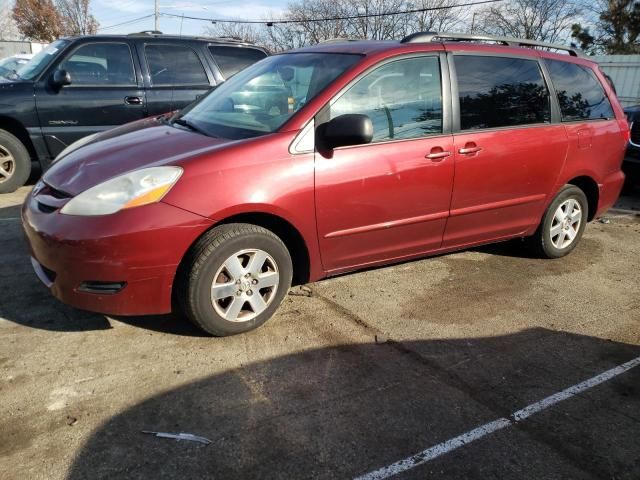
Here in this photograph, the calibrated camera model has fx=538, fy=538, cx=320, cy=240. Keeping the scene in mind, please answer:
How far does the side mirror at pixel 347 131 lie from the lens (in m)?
3.24

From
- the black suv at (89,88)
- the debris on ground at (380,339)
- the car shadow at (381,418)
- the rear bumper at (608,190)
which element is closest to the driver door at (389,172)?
the debris on ground at (380,339)

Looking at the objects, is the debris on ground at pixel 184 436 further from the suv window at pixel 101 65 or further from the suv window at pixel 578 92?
the suv window at pixel 101 65

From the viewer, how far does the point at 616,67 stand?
17328 mm

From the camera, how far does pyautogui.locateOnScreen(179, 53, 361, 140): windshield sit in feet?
11.4

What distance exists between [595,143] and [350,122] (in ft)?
9.07

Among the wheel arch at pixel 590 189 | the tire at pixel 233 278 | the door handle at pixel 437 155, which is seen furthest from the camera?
the wheel arch at pixel 590 189

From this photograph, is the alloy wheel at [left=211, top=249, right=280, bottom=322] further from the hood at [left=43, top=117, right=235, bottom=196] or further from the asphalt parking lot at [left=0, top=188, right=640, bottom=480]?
the hood at [left=43, top=117, right=235, bottom=196]

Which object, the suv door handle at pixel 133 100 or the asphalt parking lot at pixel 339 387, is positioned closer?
the asphalt parking lot at pixel 339 387

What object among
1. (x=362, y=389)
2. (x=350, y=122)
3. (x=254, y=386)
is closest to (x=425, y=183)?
(x=350, y=122)

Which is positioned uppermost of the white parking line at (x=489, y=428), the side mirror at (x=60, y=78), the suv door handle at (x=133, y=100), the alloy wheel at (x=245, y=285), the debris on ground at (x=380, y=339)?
the side mirror at (x=60, y=78)

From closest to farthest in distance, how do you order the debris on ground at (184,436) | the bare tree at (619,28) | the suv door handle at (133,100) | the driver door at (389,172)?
1. the debris on ground at (184,436)
2. the driver door at (389,172)
3. the suv door handle at (133,100)
4. the bare tree at (619,28)

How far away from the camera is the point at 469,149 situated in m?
3.95

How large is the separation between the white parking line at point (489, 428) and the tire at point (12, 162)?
227 inches

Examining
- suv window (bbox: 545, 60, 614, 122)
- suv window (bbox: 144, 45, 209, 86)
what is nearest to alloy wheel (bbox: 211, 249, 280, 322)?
suv window (bbox: 545, 60, 614, 122)
